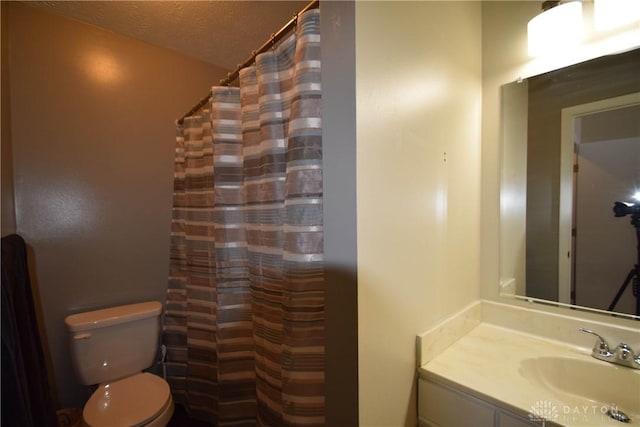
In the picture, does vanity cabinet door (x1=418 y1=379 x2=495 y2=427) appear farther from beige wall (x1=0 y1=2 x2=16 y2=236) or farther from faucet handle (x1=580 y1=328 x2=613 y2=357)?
beige wall (x1=0 y1=2 x2=16 y2=236)

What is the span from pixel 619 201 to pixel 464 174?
0.53 meters

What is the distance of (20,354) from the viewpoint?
97 centimetres

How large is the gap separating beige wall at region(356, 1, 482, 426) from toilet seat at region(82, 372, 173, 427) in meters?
1.11

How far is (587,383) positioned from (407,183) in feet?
3.13

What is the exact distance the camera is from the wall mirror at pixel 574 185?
3.34ft

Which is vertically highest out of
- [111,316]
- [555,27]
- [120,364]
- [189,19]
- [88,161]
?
[189,19]

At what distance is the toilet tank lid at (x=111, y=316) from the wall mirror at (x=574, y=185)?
6.23 ft

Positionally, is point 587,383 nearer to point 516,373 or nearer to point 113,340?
point 516,373

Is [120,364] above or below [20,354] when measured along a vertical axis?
below

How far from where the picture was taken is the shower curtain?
34.6 inches

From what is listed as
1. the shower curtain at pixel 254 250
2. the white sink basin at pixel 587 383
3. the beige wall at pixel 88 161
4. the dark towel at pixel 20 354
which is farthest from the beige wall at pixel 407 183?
the beige wall at pixel 88 161

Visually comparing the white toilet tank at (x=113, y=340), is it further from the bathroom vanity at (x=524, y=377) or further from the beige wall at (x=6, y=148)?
the bathroom vanity at (x=524, y=377)

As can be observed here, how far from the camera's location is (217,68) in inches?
80.5

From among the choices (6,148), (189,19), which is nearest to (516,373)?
(189,19)
